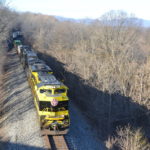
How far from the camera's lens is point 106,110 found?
24047mm

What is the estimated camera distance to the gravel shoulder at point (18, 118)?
51.8 feet

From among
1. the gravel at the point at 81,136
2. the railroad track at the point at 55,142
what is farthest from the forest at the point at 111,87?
the railroad track at the point at 55,142

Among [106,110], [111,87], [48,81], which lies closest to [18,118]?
[48,81]

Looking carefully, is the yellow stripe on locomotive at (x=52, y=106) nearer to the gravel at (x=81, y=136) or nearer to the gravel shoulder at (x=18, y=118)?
the gravel at (x=81, y=136)

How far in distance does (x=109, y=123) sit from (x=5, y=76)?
17716mm

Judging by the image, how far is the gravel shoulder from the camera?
1579 centimetres

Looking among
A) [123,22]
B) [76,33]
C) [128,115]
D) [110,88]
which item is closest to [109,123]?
[128,115]

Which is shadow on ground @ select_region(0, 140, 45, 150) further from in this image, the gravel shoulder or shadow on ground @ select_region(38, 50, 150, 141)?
shadow on ground @ select_region(38, 50, 150, 141)

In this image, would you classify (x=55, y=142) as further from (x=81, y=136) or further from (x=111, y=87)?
(x=111, y=87)

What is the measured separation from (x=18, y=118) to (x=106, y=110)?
9460 millimetres

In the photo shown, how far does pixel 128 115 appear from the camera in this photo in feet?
77.6

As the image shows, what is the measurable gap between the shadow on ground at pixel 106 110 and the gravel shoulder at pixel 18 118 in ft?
18.7

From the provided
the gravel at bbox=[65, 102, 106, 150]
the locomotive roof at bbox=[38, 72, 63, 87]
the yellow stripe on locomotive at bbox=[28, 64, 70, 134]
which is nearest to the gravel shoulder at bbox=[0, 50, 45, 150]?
the yellow stripe on locomotive at bbox=[28, 64, 70, 134]

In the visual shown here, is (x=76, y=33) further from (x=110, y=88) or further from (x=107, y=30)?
(x=110, y=88)
